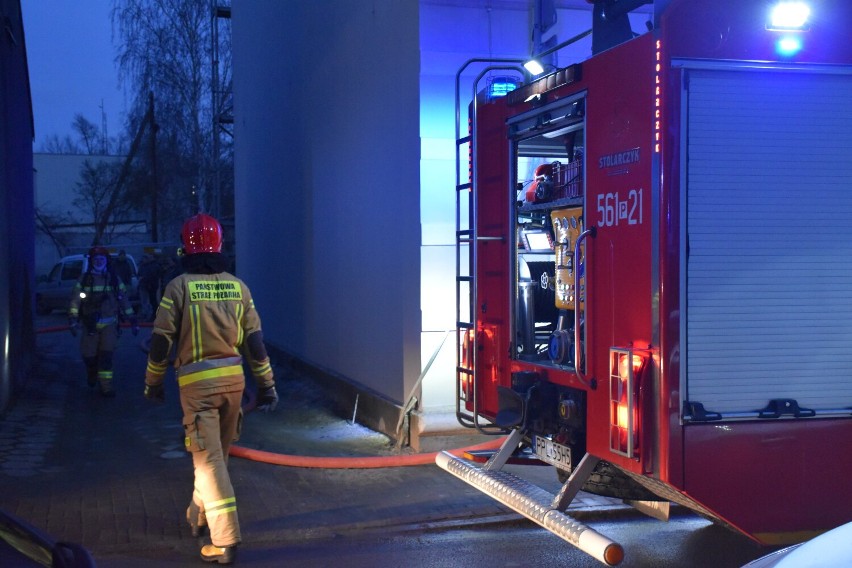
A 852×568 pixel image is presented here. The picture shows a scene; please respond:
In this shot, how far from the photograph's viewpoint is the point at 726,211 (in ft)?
14.5

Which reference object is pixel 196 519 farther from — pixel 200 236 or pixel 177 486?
pixel 200 236

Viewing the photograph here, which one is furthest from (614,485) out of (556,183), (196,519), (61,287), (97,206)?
(97,206)

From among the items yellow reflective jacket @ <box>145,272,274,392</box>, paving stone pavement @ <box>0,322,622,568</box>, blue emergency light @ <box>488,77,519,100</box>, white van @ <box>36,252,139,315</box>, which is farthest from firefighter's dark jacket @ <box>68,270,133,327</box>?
white van @ <box>36,252,139,315</box>

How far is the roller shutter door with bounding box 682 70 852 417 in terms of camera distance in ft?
14.4

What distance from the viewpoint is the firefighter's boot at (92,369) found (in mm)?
12000

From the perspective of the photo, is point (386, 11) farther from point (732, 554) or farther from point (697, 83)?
point (732, 554)

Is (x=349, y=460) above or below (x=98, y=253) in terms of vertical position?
below

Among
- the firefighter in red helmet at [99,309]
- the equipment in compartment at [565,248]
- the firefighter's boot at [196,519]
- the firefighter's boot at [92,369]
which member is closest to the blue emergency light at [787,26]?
the equipment in compartment at [565,248]

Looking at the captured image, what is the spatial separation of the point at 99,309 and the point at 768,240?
909 centimetres

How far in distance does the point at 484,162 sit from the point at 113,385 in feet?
27.8

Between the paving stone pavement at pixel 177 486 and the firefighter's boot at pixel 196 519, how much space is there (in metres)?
0.07

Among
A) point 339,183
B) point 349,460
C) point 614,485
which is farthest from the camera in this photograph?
point 339,183

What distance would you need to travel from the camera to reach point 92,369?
39.7 feet

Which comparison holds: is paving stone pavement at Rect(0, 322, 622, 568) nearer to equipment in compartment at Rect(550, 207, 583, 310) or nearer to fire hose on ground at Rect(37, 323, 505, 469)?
fire hose on ground at Rect(37, 323, 505, 469)
